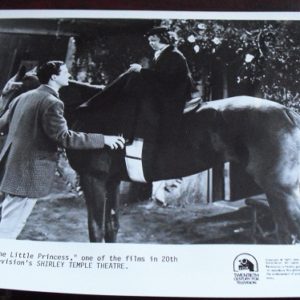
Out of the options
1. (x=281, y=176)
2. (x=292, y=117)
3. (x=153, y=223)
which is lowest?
(x=153, y=223)

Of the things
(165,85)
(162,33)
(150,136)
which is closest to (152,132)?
(150,136)

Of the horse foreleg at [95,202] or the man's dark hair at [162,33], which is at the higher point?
the man's dark hair at [162,33]

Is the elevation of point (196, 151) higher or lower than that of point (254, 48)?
lower

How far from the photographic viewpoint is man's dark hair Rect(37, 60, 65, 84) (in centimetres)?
94

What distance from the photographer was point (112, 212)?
884 millimetres

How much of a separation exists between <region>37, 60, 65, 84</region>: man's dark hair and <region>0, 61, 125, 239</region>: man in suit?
1.5 inches

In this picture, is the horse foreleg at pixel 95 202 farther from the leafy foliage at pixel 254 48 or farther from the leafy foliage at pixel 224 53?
the leafy foliage at pixel 254 48

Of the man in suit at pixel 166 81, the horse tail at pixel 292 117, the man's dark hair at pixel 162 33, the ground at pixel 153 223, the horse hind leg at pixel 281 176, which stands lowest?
the ground at pixel 153 223

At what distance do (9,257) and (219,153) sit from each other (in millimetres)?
483

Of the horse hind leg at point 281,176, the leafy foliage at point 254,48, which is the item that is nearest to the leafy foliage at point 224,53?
the leafy foliage at point 254,48

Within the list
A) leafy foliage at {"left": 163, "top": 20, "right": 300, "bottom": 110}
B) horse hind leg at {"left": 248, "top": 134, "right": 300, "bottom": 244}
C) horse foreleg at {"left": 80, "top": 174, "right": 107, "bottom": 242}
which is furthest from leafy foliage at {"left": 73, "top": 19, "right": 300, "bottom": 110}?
horse foreleg at {"left": 80, "top": 174, "right": 107, "bottom": 242}

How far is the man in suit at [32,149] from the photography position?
2.92 feet

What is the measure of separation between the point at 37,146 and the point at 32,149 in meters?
0.01

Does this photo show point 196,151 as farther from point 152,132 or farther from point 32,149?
point 32,149
